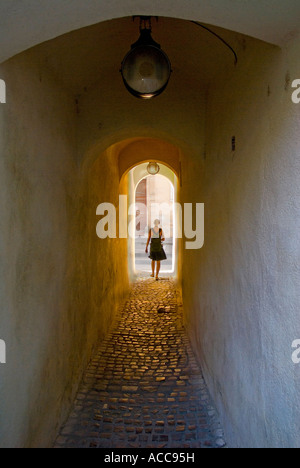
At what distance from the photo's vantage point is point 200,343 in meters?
3.93

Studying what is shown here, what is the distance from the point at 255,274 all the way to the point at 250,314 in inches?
11.3

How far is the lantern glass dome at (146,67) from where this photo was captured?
233 centimetres

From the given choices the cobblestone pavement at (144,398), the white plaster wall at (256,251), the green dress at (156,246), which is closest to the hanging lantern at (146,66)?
the white plaster wall at (256,251)

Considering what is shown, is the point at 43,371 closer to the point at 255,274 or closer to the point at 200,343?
the point at 255,274

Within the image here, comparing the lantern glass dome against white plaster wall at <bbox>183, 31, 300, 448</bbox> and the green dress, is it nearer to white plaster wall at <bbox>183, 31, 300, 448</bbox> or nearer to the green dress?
white plaster wall at <bbox>183, 31, 300, 448</bbox>

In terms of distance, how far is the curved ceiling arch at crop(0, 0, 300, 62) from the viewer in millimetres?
1324

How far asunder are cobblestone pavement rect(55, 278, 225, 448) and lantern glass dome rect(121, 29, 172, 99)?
300cm

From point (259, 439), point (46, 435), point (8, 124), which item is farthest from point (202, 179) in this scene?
point (46, 435)

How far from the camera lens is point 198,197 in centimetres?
436

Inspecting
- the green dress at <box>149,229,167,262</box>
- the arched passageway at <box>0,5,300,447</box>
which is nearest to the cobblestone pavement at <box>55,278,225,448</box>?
the arched passageway at <box>0,5,300,447</box>

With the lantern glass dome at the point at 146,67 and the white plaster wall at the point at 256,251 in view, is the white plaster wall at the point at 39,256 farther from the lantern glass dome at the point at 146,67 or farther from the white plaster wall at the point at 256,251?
the white plaster wall at the point at 256,251

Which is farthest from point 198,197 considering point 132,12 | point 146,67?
point 132,12

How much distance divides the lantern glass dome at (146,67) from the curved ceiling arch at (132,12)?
87cm

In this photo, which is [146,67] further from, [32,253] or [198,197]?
[198,197]
